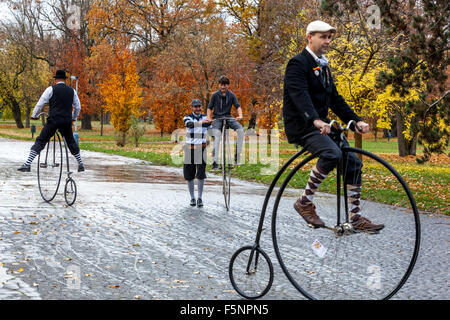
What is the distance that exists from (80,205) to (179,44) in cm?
2610

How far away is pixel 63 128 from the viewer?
1101 cm

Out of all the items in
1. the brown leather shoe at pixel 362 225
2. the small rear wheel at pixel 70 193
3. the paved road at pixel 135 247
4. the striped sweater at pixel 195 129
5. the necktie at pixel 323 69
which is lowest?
the paved road at pixel 135 247

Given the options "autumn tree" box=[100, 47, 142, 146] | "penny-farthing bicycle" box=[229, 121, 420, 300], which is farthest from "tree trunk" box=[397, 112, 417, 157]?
"penny-farthing bicycle" box=[229, 121, 420, 300]

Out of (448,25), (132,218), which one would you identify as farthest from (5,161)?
(448,25)

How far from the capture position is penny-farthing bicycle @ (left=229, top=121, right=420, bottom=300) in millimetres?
4696

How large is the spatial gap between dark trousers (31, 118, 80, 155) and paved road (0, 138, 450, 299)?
3.70ft

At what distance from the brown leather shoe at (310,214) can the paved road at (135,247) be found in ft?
2.63

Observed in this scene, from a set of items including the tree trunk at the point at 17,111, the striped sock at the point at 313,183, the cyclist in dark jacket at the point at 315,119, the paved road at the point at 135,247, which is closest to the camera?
the cyclist in dark jacket at the point at 315,119

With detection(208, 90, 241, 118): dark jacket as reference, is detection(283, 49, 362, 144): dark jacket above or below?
below

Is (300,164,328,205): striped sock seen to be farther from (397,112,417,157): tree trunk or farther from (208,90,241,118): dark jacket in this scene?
(397,112,417,157): tree trunk

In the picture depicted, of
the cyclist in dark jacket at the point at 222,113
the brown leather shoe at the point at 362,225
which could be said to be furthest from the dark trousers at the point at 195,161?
the brown leather shoe at the point at 362,225

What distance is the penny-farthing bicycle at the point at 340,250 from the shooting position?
470 centimetres

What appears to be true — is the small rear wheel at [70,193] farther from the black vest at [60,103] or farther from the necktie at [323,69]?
the necktie at [323,69]
